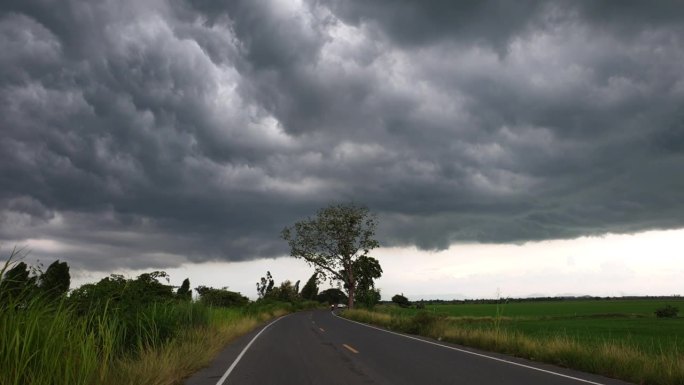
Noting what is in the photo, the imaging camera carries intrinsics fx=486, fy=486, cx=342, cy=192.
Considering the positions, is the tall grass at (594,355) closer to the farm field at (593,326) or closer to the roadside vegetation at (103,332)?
the farm field at (593,326)

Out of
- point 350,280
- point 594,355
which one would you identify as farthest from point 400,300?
point 594,355

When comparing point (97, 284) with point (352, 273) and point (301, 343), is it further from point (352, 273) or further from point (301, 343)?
point (352, 273)

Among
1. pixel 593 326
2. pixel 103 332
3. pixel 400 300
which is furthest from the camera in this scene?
pixel 400 300

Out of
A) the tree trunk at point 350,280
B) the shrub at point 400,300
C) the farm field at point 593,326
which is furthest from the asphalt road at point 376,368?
the shrub at point 400,300

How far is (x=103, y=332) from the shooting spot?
7.32 m

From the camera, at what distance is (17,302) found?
5.83 m

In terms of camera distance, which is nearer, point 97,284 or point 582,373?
point 582,373

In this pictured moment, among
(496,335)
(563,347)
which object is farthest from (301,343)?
(563,347)

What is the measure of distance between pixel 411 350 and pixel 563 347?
4.30 metres

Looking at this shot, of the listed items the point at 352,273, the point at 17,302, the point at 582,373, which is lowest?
the point at 582,373

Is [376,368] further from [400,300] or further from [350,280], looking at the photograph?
[400,300]

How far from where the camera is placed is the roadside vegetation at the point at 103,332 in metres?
5.54

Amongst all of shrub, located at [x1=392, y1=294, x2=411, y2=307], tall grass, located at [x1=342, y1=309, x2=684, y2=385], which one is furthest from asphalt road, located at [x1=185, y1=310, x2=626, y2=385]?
shrub, located at [x1=392, y1=294, x2=411, y2=307]

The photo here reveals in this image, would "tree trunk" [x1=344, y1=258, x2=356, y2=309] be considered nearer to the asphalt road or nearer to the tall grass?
the tall grass
